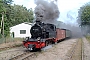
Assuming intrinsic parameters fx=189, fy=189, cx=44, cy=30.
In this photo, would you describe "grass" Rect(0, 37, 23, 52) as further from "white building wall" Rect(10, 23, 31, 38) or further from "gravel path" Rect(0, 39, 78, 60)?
"white building wall" Rect(10, 23, 31, 38)

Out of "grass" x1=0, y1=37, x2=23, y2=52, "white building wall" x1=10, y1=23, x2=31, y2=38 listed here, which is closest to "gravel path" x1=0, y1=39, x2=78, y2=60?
"grass" x1=0, y1=37, x2=23, y2=52

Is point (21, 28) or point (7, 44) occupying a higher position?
point (21, 28)

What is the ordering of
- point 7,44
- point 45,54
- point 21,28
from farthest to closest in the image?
1. point 21,28
2. point 7,44
3. point 45,54

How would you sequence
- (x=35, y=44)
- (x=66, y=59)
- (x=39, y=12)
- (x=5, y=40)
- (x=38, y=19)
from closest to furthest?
(x=66, y=59), (x=35, y=44), (x=38, y=19), (x=39, y=12), (x=5, y=40)

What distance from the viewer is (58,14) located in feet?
95.9

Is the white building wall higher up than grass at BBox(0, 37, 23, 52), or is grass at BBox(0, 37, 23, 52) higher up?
the white building wall

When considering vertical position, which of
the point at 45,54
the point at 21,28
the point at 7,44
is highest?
the point at 21,28

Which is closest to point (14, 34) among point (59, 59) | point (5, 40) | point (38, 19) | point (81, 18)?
point (5, 40)

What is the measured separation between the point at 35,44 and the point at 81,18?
50.3 metres

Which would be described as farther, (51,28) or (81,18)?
(81,18)

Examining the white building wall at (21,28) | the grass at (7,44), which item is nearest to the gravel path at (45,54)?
the grass at (7,44)

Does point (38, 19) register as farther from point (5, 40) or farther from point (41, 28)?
point (5, 40)

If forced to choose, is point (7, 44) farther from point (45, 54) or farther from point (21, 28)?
point (21, 28)

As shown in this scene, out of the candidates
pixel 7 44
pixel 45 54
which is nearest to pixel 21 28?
pixel 7 44
